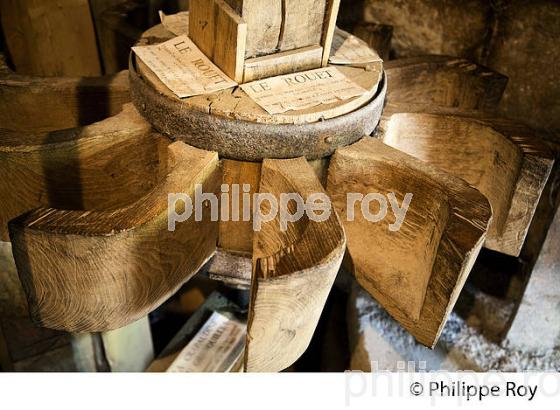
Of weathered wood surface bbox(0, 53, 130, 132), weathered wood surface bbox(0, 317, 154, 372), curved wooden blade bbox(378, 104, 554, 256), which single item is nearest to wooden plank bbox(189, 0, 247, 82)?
weathered wood surface bbox(0, 53, 130, 132)

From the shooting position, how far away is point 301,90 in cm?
122

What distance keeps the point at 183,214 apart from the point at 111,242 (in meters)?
0.15

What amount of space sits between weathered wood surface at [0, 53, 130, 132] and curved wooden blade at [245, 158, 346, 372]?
0.48 meters

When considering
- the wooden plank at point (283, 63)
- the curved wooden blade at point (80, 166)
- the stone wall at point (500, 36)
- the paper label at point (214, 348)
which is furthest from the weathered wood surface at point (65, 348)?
the stone wall at point (500, 36)

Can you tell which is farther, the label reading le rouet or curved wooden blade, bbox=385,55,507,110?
curved wooden blade, bbox=385,55,507,110

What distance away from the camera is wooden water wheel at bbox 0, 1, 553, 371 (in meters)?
1.01

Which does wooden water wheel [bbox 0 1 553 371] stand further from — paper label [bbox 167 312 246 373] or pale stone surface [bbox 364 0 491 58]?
paper label [bbox 167 312 246 373]

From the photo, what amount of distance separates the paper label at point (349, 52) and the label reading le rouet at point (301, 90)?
8cm

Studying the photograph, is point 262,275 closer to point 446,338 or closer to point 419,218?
point 419,218

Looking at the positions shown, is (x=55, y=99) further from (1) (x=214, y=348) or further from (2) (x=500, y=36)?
(2) (x=500, y=36)

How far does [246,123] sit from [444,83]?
659 mm

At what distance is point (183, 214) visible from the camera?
1087 millimetres


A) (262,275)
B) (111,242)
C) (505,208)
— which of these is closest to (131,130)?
(111,242)
